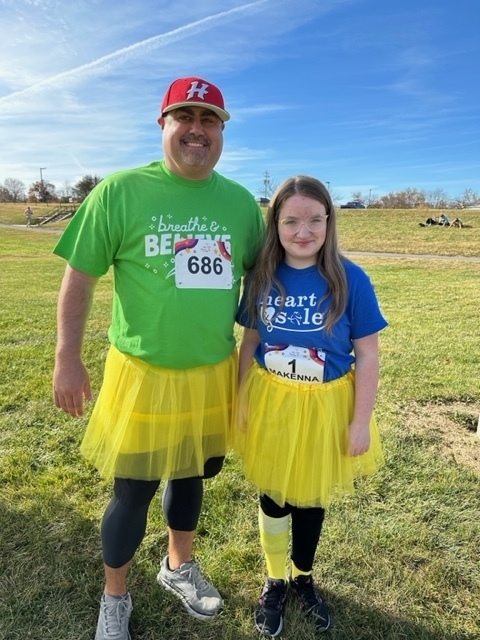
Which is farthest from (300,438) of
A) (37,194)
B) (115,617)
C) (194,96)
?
(37,194)

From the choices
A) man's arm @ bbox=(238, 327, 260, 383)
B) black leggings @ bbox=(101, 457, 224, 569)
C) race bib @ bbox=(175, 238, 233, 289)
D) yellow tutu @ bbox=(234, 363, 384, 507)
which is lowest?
black leggings @ bbox=(101, 457, 224, 569)

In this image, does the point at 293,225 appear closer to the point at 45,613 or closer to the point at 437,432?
the point at 45,613

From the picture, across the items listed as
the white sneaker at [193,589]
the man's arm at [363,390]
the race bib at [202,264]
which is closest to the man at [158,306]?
the race bib at [202,264]

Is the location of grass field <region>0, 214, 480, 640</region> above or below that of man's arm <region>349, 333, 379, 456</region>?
below

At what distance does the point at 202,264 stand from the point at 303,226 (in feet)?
1.31

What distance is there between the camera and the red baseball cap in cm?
169

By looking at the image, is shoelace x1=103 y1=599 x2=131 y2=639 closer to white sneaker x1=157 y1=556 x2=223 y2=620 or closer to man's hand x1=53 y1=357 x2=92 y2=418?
white sneaker x1=157 y1=556 x2=223 y2=620

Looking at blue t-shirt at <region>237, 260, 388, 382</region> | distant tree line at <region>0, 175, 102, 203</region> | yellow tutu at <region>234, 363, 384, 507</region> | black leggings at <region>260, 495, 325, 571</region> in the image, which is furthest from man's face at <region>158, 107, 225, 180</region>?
distant tree line at <region>0, 175, 102, 203</region>

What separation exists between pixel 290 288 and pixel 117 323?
677 mm

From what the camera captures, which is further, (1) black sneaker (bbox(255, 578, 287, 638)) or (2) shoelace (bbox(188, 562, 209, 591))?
Answer: (2) shoelace (bbox(188, 562, 209, 591))

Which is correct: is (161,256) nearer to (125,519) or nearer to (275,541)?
(125,519)

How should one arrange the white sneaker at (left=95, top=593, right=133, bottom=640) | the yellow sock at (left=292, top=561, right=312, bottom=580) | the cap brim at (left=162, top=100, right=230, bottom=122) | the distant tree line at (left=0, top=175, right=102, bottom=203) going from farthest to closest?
the distant tree line at (left=0, top=175, right=102, bottom=203)
the yellow sock at (left=292, top=561, right=312, bottom=580)
the white sneaker at (left=95, top=593, right=133, bottom=640)
the cap brim at (left=162, top=100, right=230, bottom=122)

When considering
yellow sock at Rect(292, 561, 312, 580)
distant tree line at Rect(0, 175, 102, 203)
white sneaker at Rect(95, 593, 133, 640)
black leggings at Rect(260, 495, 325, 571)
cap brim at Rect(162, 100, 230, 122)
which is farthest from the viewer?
distant tree line at Rect(0, 175, 102, 203)

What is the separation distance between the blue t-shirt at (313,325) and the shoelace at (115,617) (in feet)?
3.81
